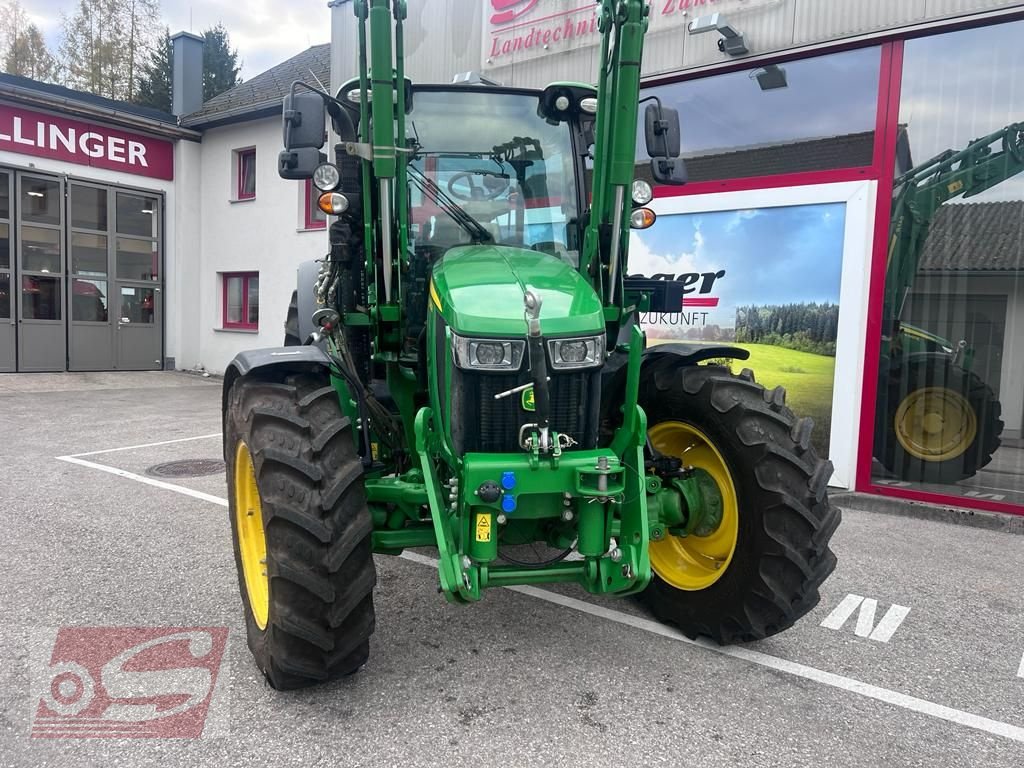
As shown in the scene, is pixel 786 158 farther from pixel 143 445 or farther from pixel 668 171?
pixel 143 445

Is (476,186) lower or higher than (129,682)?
higher

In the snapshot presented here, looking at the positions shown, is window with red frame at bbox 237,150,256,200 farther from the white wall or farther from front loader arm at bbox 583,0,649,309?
front loader arm at bbox 583,0,649,309

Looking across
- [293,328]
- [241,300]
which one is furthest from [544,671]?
[241,300]

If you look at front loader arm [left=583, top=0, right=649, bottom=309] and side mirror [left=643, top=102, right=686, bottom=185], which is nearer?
front loader arm [left=583, top=0, right=649, bottom=309]

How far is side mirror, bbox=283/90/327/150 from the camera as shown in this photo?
10.7 ft

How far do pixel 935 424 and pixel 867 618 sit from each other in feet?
10.9

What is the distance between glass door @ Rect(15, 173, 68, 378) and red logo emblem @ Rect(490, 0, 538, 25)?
999 centimetres

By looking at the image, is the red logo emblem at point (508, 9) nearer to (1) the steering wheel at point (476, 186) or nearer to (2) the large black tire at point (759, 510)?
(1) the steering wheel at point (476, 186)

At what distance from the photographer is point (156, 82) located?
29.9 meters

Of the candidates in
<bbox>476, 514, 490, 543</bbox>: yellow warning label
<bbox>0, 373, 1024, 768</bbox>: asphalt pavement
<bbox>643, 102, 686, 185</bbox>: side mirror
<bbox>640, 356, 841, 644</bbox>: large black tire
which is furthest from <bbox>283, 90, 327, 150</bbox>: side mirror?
<bbox>0, 373, 1024, 768</bbox>: asphalt pavement

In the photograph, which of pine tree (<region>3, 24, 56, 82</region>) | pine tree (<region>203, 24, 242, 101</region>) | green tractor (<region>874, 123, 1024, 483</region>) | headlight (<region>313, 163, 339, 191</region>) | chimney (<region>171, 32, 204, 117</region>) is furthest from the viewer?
pine tree (<region>203, 24, 242, 101</region>)

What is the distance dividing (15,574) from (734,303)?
6316 millimetres

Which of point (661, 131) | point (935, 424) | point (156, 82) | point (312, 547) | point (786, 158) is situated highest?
point (156, 82)

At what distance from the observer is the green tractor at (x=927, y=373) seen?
21.2 feet
